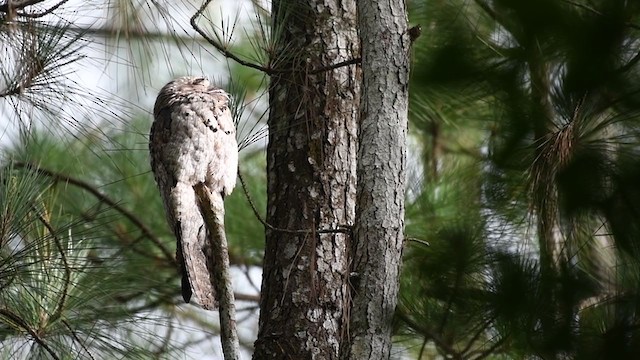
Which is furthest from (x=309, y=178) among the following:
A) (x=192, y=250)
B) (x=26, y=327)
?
(x=26, y=327)

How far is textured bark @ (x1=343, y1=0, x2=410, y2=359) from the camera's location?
7.90ft

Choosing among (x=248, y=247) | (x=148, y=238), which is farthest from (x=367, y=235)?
(x=248, y=247)

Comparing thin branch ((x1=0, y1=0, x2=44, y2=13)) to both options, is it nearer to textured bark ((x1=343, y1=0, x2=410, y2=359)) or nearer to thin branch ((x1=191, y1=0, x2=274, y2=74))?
thin branch ((x1=191, y1=0, x2=274, y2=74))

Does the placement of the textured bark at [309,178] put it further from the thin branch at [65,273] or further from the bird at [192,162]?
the thin branch at [65,273]

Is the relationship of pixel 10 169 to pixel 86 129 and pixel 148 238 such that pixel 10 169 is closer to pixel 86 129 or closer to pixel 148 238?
pixel 86 129

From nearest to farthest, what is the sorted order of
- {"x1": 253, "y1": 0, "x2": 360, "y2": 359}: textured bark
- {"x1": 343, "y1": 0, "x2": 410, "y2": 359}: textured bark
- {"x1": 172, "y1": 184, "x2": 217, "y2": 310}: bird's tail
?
{"x1": 343, "y1": 0, "x2": 410, "y2": 359}: textured bark < {"x1": 172, "y1": 184, "x2": 217, "y2": 310}: bird's tail < {"x1": 253, "y1": 0, "x2": 360, "y2": 359}: textured bark

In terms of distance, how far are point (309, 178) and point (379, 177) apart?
2.09 feet

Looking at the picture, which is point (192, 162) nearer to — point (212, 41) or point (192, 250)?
point (192, 250)

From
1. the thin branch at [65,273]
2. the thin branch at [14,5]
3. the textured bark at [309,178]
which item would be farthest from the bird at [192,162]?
the thin branch at [14,5]

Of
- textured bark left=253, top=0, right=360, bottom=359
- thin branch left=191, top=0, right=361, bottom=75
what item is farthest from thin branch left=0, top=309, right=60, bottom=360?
thin branch left=191, top=0, right=361, bottom=75

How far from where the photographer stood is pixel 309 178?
313cm

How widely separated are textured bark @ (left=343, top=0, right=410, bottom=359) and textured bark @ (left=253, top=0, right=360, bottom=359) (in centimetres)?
29

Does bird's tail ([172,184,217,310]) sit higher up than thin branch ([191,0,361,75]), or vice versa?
thin branch ([191,0,361,75])

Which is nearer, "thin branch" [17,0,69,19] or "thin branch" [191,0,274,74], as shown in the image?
"thin branch" [17,0,69,19]
